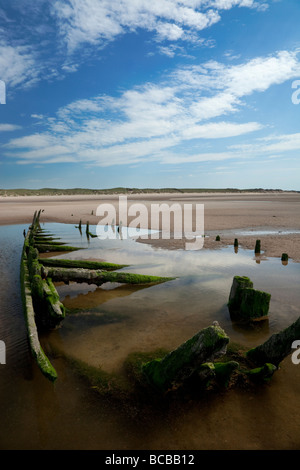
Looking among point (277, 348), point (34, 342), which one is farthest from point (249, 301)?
point (34, 342)

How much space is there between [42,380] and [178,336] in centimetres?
367

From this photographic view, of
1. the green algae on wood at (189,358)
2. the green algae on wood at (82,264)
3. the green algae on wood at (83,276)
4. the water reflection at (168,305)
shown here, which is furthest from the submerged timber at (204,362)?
the green algae on wood at (82,264)

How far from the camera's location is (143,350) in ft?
23.1

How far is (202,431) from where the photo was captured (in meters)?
4.59

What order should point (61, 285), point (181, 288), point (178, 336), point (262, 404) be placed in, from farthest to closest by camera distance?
point (61, 285), point (181, 288), point (178, 336), point (262, 404)

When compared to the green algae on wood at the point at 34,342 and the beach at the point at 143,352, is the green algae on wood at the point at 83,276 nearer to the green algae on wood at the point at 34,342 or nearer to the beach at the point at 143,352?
the beach at the point at 143,352

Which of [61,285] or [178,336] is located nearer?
[178,336]

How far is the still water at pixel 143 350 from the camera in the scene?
451 centimetres

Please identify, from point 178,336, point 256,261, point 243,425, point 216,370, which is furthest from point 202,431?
point 256,261

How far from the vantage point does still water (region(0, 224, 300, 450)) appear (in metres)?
4.51

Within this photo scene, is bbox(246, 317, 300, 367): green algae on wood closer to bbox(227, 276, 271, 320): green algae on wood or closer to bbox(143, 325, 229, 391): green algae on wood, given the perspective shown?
bbox(143, 325, 229, 391): green algae on wood

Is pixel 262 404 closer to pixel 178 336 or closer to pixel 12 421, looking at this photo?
pixel 178 336

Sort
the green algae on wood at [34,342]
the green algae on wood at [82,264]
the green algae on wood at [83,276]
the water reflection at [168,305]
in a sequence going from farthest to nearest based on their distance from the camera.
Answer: the green algae on wood at [82,264]
the green algae on wood at [83,276]
the water reflection at [168,305]
the green algae on wood at [34,342]
